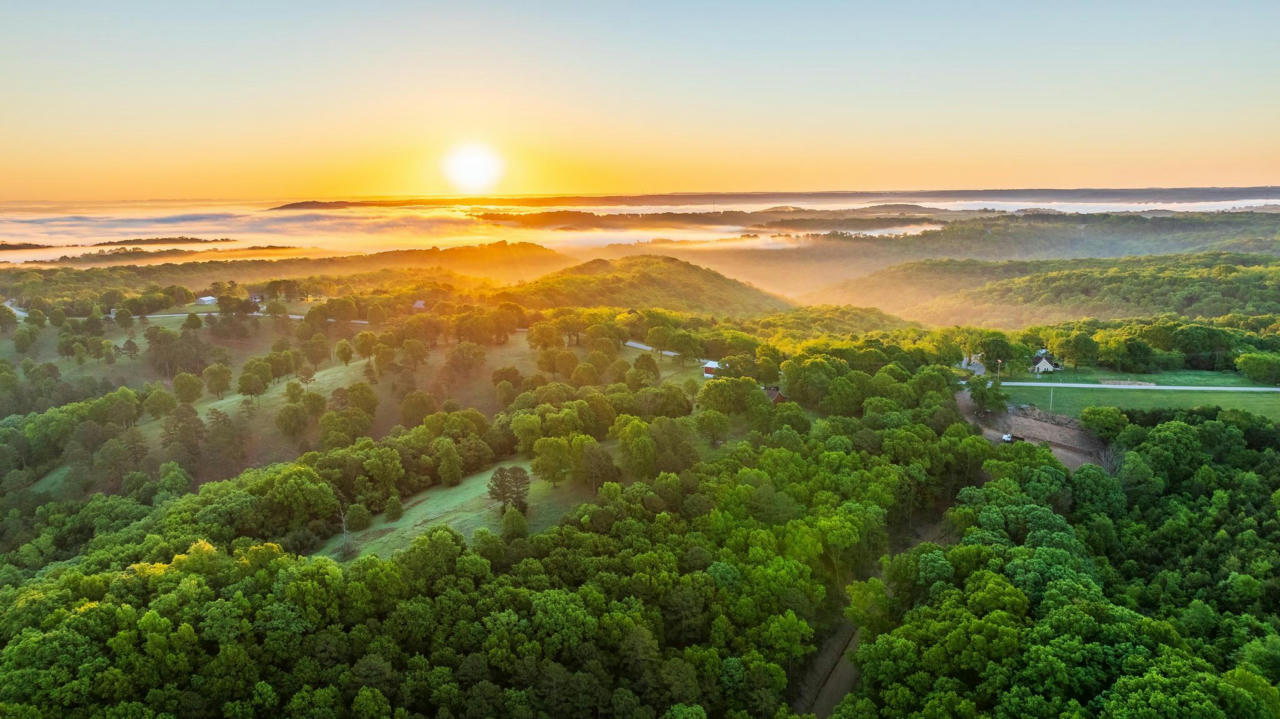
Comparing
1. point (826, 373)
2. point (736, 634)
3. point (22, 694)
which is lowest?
point (736, 634)

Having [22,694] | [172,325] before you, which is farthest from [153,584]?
[172,325]

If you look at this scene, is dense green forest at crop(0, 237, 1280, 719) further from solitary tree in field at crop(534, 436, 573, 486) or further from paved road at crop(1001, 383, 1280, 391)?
paved road at crop(1001, 383, 1280, 391)

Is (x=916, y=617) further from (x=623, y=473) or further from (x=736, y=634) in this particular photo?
(x=623, y=473)

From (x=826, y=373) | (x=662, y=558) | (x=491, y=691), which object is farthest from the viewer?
(x=826, y=373)

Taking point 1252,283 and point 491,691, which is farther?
point 1252,283

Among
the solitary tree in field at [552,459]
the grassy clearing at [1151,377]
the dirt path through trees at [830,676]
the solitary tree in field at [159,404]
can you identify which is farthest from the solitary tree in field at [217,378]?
the grassy clearing at [1151,377]

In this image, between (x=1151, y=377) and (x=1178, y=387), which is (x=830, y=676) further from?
(x=1151, y=377)

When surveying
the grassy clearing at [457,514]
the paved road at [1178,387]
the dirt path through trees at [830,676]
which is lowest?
the dirt path through trees at [830,676]

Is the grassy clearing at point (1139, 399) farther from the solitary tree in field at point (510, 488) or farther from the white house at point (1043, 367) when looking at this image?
the solitary tree in field at point (510, 488)
